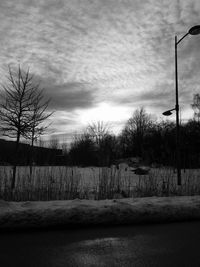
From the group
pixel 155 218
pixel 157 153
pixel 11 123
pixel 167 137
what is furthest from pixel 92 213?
pixel 167 137

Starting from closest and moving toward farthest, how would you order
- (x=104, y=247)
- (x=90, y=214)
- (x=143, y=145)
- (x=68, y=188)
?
(x=104, y=247) < (x=90, y=214) < (x=68, y=188) < (x=143, y=145)

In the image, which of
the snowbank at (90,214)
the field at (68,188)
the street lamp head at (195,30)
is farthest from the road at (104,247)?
the street lamp head at (195,30)

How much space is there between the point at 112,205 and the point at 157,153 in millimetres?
27701

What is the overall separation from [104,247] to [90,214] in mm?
1247

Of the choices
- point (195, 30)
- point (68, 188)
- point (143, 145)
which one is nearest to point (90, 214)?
point (68, 188)

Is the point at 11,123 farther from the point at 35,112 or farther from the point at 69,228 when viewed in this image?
the point at 69,228

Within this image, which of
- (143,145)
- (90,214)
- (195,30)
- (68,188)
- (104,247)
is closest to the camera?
(104,247)

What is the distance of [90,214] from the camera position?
495 centimetres

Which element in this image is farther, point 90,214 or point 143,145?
point 143,145

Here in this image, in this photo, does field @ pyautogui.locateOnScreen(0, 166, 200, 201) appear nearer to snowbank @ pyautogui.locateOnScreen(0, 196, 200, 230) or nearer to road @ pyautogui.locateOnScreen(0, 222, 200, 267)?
snowbank @ pyautogui.locateOnScreen(0, 196, 200, 230)

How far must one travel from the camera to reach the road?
3207 millimetres

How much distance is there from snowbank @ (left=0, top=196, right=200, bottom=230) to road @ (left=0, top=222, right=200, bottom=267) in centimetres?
21

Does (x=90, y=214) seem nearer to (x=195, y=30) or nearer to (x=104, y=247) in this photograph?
(x=104, y=247)

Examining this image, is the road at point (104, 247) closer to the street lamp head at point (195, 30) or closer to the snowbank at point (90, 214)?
the snowbank at point (90, 214)
